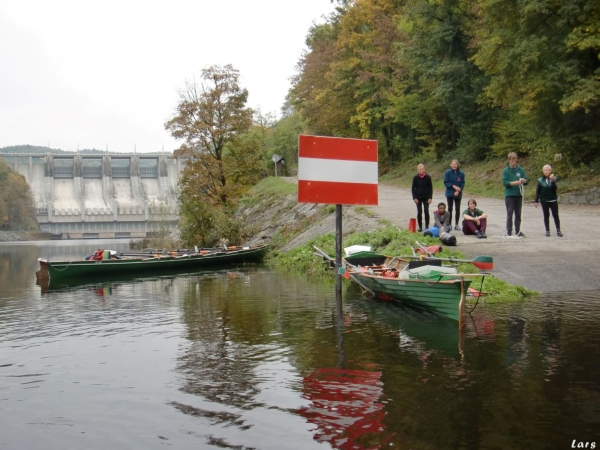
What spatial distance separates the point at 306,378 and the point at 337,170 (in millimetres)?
3326

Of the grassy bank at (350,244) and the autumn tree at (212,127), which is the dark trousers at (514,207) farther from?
the autumn tree at (212,127)

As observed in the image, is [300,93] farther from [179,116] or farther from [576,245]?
[576,245]

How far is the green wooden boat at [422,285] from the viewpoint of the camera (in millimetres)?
8953

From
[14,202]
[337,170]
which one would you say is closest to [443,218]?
[337,170]

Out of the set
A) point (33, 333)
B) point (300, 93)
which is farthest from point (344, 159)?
point (300, 93)

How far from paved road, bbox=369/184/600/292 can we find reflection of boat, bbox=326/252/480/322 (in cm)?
268

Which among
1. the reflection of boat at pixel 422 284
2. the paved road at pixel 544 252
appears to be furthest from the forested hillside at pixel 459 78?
the reflection of boat at pixel 422 284

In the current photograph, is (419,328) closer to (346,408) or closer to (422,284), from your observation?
(422,284)

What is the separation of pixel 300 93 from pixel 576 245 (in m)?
38.1

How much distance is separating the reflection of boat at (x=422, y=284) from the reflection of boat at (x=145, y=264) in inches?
425

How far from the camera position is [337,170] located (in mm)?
9156

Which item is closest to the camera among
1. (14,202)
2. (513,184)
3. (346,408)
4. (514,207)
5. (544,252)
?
(346,408)

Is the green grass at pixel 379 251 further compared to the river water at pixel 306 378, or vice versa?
the green grass at pixel 379 251

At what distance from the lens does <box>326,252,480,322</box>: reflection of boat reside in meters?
8.95
